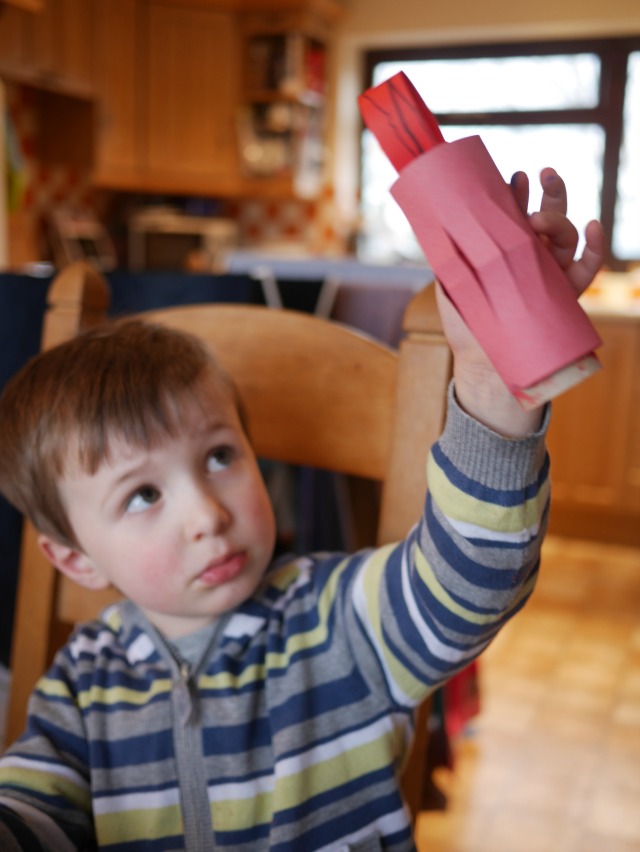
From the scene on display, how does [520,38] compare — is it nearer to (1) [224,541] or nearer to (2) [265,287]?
(2) [265,287]

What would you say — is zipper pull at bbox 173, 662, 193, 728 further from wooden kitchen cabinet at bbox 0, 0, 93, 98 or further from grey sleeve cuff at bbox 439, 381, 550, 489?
wooden kitchen cabinet at bbox 0, 0, 93, 98

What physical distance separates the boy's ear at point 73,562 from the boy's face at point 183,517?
6 centimetres

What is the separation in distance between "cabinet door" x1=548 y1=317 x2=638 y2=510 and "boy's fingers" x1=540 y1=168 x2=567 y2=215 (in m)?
2.91

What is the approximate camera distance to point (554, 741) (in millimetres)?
1898

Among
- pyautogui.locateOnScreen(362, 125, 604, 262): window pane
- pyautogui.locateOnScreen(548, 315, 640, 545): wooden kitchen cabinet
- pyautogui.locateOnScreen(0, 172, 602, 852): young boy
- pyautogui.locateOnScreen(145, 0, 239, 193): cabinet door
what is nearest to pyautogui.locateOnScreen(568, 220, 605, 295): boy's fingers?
pyautogui.locateOnScreen(0, 172, 602, 852): young boy

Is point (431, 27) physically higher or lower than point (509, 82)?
higher

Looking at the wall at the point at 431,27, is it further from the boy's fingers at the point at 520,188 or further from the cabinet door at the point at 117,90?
the boy's fingers at the point at 520,188

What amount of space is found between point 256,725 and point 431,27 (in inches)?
159

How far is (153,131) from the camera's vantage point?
421 centimetres

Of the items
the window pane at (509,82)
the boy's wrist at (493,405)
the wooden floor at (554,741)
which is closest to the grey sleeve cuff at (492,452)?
the boy's wrist at (493,405)

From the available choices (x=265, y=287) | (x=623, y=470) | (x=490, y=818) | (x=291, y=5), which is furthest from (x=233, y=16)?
(x=490, y=818)

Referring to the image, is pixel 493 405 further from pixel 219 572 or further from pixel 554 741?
pixel 554 741

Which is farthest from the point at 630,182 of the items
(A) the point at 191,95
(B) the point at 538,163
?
(A) the point at 191,95

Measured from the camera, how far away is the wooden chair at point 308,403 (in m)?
0.68
